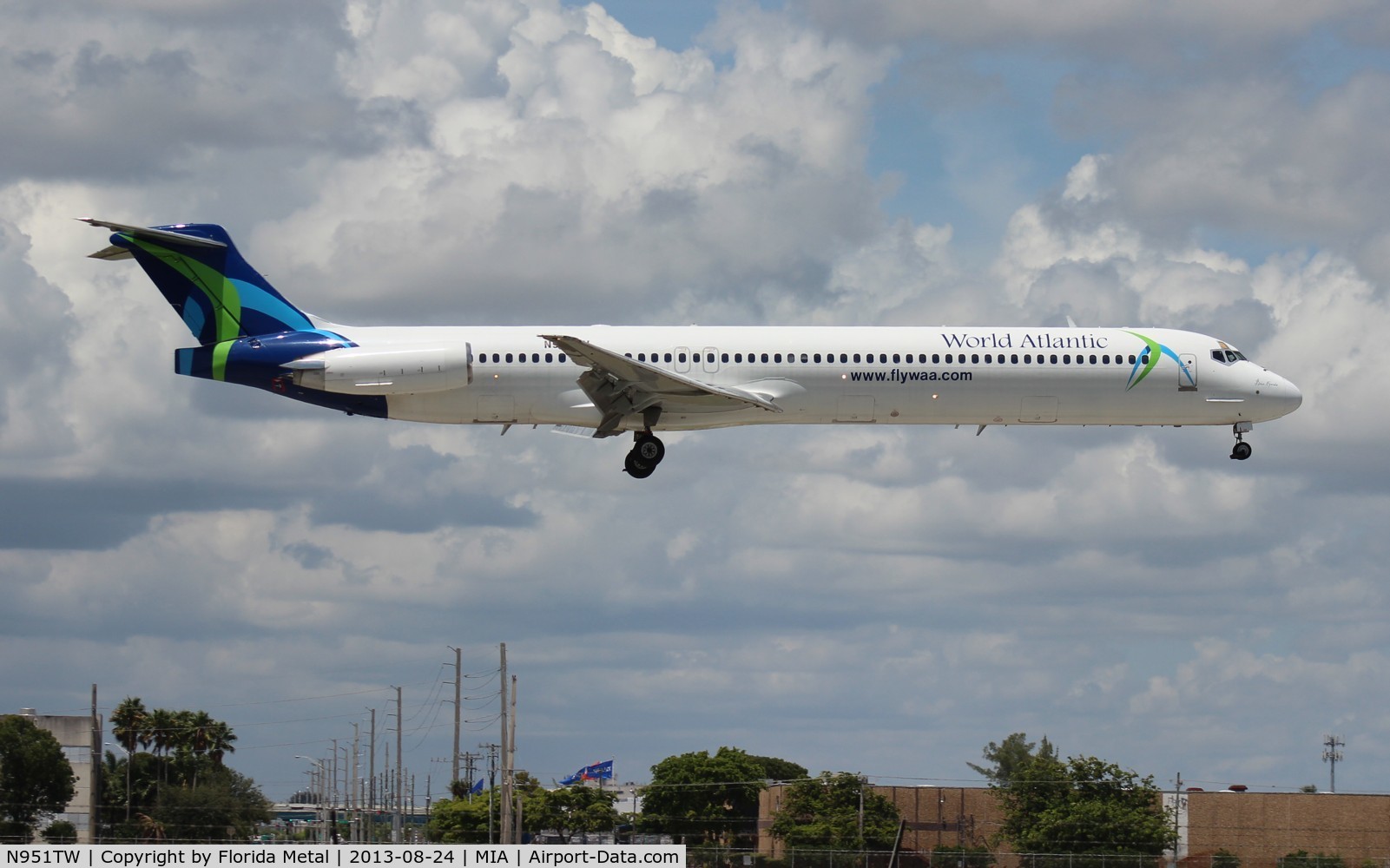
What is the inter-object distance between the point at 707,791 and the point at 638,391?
6998 cm

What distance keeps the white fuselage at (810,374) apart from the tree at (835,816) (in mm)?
41534

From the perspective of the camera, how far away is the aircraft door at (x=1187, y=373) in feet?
181

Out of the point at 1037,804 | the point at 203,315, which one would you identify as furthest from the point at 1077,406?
the point at 1037,804

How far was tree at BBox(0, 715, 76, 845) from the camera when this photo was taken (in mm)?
88625

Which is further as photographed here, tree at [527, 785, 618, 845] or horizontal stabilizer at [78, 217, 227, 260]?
tree at [527, 785, 618, 845]

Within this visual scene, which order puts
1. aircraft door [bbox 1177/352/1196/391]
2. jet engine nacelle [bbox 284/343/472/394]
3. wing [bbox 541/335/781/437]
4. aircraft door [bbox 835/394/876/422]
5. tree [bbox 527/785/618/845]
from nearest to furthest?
wing [bbox 541/335/781/437]
jet engine nacelle [bbox 284/343/472/394]
aircraft door [bbox 835/394/876/422]
aircraft door [bbox 1177/352/1196/391]
tree [bbox 527/785/618/845]

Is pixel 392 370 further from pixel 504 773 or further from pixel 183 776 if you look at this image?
pixel 183 776

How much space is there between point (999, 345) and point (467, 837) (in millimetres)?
54662

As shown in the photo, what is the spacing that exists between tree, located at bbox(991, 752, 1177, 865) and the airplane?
32.1 m

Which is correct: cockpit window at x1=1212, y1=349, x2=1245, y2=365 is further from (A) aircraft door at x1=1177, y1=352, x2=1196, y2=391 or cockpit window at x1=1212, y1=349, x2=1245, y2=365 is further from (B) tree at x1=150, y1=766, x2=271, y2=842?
(B) tree at x1=150, y1=766, x2=271, y2=842

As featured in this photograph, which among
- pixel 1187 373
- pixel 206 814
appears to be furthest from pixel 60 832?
pixel 1187 373
